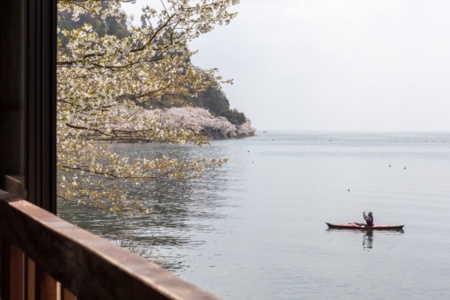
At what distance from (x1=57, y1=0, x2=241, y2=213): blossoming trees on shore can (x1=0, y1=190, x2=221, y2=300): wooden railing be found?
2748 millimetres

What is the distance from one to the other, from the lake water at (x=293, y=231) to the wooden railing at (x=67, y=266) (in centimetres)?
1057

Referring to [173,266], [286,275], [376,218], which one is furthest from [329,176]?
[173,266]

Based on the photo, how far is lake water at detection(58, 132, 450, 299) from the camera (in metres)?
18.4

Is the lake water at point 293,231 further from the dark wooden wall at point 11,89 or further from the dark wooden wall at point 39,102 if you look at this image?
the dark wooden wall at point 39,102

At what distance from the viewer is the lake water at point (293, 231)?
1844 cm

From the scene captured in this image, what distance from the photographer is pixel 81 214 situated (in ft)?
50.9

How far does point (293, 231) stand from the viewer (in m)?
23.9

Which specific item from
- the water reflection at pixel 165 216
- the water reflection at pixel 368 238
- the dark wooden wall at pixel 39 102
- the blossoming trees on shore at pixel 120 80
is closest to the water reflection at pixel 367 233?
the water reflection at pixel 368 238

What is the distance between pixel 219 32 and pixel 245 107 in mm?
8377

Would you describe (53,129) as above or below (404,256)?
above

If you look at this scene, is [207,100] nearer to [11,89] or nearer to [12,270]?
[11,89]

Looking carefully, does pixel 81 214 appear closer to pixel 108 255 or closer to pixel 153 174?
pixel 153 174

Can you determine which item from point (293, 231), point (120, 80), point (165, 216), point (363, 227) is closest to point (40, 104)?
point (120, 80)

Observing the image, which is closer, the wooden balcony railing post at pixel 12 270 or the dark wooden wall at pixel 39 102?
the wooden balcony railing post at pixel 12 270
